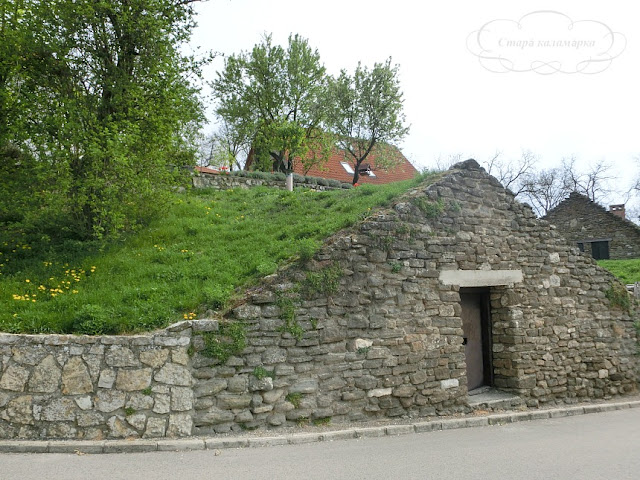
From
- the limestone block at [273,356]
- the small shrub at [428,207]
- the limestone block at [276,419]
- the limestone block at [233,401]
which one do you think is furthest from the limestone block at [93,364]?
the small shrub at [428,207]

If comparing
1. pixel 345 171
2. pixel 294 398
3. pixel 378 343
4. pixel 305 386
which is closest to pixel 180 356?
pixel 294 398

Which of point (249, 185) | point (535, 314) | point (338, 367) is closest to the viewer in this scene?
point (338, 367)

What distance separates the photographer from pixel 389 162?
88.9 ft

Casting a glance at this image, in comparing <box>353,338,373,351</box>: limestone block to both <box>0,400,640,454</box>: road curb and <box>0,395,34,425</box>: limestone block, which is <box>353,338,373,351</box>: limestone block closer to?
<box>0,400,640,454</box>: road curb

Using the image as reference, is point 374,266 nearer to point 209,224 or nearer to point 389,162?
point 209,224

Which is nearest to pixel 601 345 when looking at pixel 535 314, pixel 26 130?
pixel 535 314

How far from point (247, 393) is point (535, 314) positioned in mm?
6481

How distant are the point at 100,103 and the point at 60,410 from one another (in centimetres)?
663

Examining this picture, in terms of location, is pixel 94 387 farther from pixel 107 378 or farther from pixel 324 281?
pixel 324 281

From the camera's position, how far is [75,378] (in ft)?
20.9

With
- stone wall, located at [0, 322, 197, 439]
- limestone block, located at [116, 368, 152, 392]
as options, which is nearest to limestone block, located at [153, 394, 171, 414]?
stone wall, located at [0, 322, 197, 439]

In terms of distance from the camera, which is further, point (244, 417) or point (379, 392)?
point (379, 392)

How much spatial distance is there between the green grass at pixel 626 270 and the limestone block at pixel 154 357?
14.9 meters

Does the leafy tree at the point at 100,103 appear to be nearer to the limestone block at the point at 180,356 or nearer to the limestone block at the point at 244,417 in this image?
the limestone block at the point at 180,356
